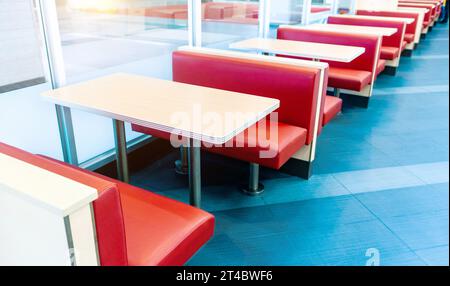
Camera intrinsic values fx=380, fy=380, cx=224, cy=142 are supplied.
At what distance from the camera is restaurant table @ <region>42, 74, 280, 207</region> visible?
151 centimetres

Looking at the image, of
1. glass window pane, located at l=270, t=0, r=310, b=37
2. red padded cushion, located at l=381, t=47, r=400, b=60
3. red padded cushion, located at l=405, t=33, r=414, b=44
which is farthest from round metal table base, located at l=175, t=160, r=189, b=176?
red padded cushion, located at l=405, t=33, r=414, b=44

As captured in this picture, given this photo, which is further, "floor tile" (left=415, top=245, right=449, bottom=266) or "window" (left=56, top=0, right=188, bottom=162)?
"window" (left=56, top=0, right=188, bottom=162)

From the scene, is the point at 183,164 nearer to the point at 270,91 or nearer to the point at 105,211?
the point at 270,91

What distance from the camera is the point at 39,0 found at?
1.84 metres

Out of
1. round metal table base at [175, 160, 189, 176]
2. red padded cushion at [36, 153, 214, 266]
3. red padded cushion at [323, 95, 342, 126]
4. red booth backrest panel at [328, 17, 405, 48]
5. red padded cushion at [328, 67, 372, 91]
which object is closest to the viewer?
red padded cushion at [36, 153, 214, 266]

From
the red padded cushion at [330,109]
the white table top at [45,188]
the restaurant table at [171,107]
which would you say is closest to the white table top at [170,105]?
the restaurant table at [171,107]

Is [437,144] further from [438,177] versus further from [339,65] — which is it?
[339,65]

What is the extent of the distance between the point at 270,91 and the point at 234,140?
430 millimetres

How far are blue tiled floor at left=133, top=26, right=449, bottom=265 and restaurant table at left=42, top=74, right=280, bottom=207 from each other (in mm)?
481

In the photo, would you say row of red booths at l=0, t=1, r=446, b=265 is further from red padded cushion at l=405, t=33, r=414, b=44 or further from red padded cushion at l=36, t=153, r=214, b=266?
red padded cushion at l=405, t=33, r=414, b=44

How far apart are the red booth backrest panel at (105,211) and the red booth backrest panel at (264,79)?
156 cm

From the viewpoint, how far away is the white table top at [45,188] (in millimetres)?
880

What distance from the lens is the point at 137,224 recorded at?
1369mm
